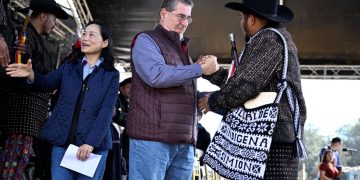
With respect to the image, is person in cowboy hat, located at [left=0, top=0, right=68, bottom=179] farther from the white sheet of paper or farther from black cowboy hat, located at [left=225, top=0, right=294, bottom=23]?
black cowboy hat, located at [left=225, top=0, right=294, bottom=23]

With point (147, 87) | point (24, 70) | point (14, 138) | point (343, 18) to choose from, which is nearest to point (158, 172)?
point (147, 87)

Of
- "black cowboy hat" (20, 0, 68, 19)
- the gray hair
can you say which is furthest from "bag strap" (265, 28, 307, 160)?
"black cowboy hat" (20, 0, 68, 19)

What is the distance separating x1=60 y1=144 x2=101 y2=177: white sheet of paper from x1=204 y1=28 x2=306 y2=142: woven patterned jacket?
2.91 ft

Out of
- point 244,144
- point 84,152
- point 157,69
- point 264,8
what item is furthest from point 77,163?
point 264,8

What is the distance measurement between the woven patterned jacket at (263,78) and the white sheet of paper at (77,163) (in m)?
0.89

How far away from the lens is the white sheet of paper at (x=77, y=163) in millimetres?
3314

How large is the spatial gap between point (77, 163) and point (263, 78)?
4.05 ft

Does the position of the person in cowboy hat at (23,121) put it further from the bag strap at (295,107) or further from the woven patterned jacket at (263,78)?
the bag strap at (295,107)

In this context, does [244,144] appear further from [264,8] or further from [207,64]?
[264,8]

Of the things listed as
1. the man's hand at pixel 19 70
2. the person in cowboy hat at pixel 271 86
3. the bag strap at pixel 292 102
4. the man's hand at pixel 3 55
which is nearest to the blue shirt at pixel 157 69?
the person in cowboy hat at pixel 271 86

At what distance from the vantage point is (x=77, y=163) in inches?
131

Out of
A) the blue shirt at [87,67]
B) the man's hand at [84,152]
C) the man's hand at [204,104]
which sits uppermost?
the blue shirt at [87,67]

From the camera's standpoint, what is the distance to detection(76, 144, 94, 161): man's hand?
3312 millimetres

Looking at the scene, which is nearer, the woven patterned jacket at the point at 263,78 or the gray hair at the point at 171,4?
the woven patterned jacket at the point at 263,78
